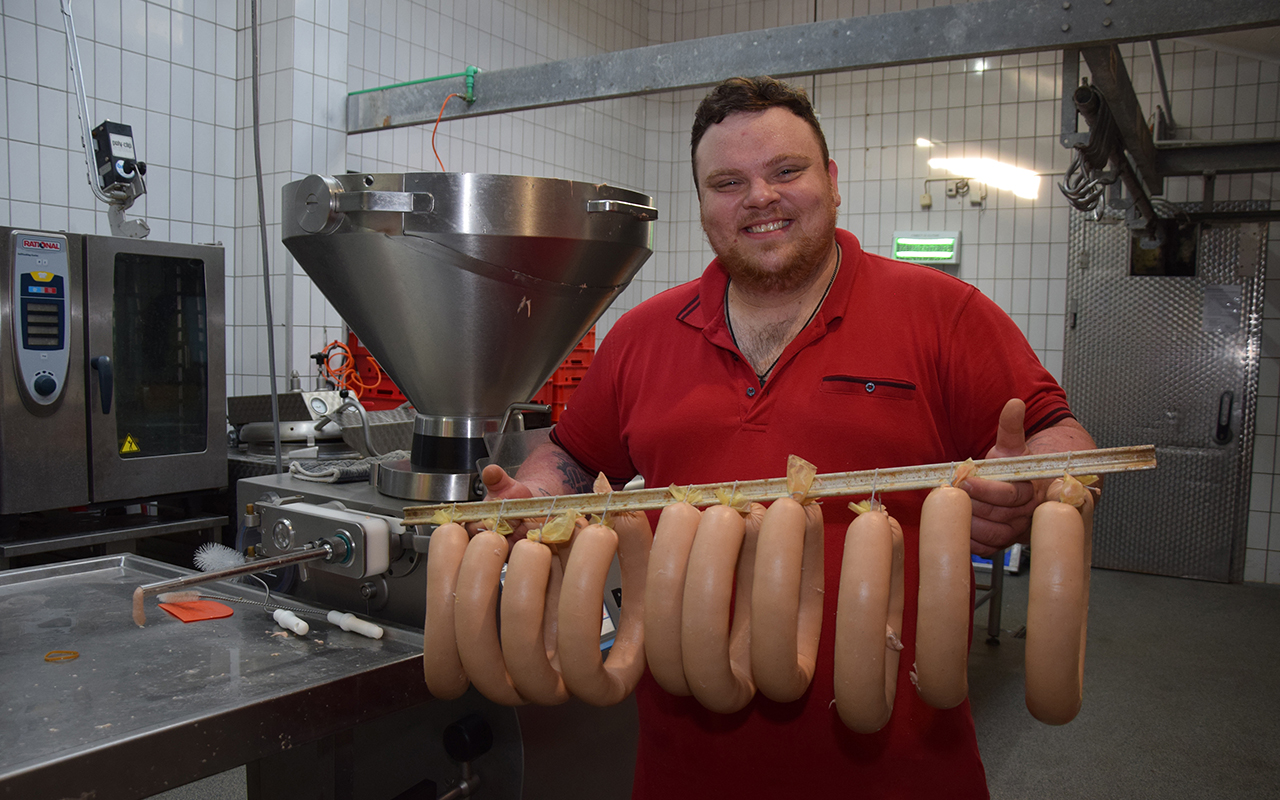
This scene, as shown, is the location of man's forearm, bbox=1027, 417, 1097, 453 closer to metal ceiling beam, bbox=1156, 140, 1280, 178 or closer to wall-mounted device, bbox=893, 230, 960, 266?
metal ceiling beam, bbox=1156, 140, 1280, 178

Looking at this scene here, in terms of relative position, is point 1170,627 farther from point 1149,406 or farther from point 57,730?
point 57,730

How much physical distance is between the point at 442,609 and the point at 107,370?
224cm

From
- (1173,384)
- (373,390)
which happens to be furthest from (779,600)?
(1173,384)

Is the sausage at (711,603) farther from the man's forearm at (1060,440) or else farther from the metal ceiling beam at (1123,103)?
the metal ceiling beam at (1123,103)

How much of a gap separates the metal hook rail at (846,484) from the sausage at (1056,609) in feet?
0.16

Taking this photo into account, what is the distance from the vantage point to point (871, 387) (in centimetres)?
134

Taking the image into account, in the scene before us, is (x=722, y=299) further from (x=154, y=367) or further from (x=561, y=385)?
(x=561, y=385)

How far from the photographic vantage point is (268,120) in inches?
177

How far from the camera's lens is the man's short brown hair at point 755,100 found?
1.41 meters

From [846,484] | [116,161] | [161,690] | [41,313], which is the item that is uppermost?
[116,161]

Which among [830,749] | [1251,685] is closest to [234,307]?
[830,749]

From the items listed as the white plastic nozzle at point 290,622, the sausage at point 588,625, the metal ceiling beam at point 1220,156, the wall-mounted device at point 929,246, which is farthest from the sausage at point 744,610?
the wall-mounted device at point 929,246

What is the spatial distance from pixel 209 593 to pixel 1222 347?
235 inches

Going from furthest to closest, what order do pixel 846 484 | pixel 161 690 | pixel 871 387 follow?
pixel 871 387 < pixel 161 690 < pixel 846 484
